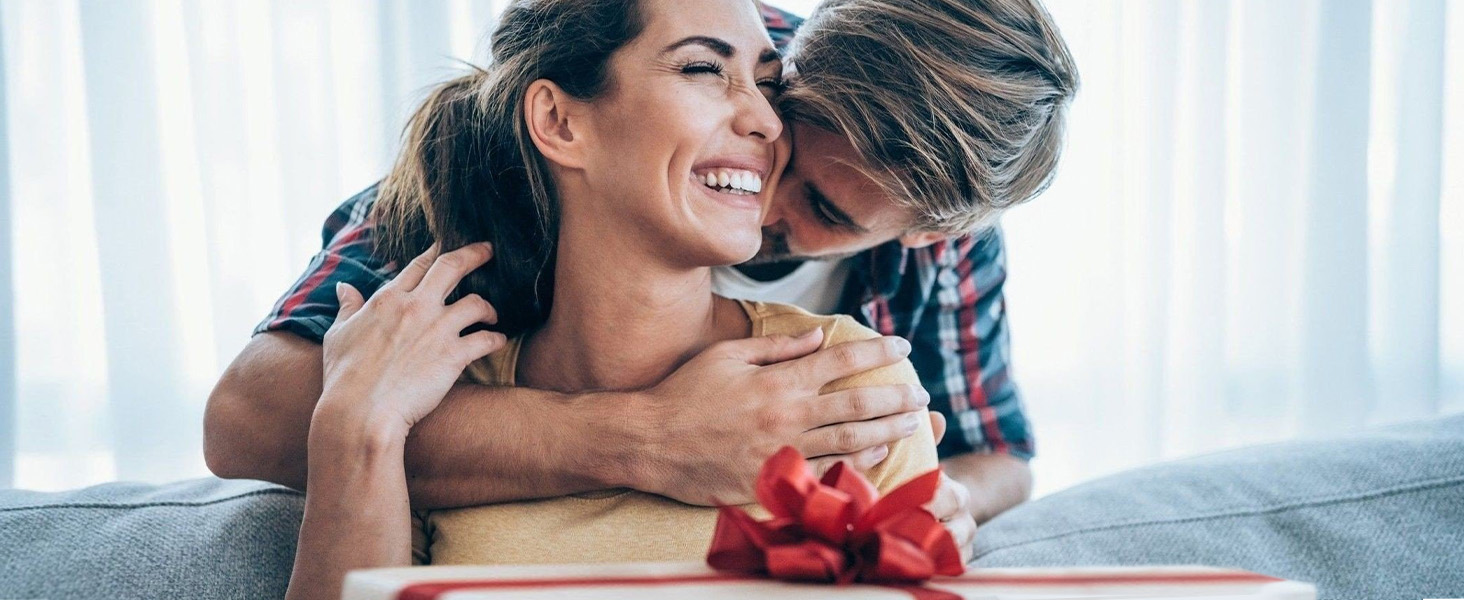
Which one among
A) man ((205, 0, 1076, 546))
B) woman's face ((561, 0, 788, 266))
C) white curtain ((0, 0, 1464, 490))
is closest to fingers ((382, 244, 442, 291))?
man ((205, 0, 1076, 546))

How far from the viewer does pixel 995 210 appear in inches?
50.8

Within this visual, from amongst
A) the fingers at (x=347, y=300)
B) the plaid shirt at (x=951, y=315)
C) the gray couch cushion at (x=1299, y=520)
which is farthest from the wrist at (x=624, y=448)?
the plaid shirt at (x=951, y=315)

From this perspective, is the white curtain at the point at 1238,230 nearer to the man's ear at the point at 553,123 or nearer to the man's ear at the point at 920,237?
the man's ear at the point at 920,237

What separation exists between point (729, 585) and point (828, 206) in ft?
2.17

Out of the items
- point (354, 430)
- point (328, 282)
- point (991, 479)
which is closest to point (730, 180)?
point (354, 430)

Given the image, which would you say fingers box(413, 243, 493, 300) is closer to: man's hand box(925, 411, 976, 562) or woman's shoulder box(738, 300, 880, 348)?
woman's shoulder box(738, 300, 880, 348)

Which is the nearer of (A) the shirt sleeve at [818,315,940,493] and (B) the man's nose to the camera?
(A) the shirt sleeve at [818,315,940,493]

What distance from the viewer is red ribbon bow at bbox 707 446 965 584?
2.20 ft

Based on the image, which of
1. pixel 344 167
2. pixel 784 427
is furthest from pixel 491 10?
pixel 784 427

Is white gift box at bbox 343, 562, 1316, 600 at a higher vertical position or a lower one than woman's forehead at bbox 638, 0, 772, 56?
lower

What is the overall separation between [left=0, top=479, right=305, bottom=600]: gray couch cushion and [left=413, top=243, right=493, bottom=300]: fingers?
0.96 ft

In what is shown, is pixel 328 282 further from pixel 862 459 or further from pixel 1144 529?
pixel 1144 529

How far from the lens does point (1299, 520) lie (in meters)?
1.24

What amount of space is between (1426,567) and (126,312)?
7.79ft
